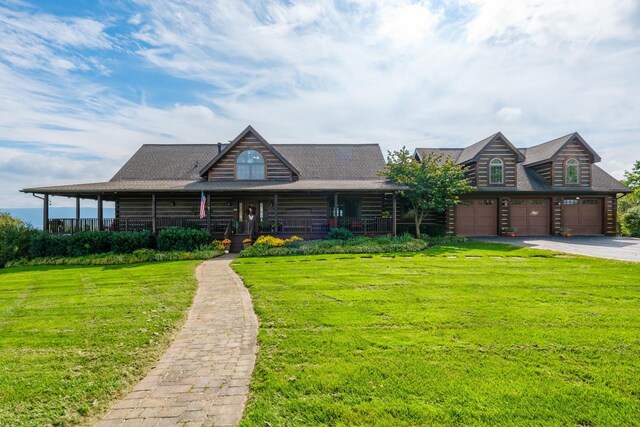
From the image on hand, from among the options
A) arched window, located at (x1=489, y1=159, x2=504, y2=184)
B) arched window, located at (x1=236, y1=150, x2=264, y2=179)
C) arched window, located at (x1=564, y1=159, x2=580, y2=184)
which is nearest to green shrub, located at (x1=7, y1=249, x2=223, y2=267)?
arched window, located at (x1=236, y1=150, x2=264, y2=179)

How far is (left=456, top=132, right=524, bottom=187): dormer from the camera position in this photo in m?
23.2

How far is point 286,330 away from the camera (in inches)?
206

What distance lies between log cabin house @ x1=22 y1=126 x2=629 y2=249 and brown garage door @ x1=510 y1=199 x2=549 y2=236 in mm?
72

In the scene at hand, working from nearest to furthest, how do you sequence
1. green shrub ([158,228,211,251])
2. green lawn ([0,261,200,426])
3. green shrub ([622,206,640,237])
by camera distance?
green lawn ([0,261,200,426]) → green shrub ([158,228,211,251]) → green shrub ([622,206,640,237])

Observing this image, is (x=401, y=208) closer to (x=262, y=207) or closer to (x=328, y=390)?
(x=262, y=207)

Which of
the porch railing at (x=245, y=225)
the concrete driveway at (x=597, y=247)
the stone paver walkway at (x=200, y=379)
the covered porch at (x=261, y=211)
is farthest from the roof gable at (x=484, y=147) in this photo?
the stone paver walkway at (x=200, y=379)

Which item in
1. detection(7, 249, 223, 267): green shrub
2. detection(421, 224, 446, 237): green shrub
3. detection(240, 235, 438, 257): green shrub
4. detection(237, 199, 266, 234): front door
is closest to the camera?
detection(7, 249, 223, 267): green shrub

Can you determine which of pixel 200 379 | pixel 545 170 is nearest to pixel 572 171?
pixel 545 170

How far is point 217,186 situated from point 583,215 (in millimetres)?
25657

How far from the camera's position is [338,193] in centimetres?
2100

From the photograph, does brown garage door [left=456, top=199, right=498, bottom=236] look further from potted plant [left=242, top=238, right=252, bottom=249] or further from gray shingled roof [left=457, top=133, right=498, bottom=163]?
potted plant [left=242, top=238, right=252, bottom=249]

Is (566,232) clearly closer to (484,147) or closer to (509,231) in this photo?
(509,231)

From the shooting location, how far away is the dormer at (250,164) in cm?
2119

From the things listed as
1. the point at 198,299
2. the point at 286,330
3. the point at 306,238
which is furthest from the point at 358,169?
the point at 286,330
